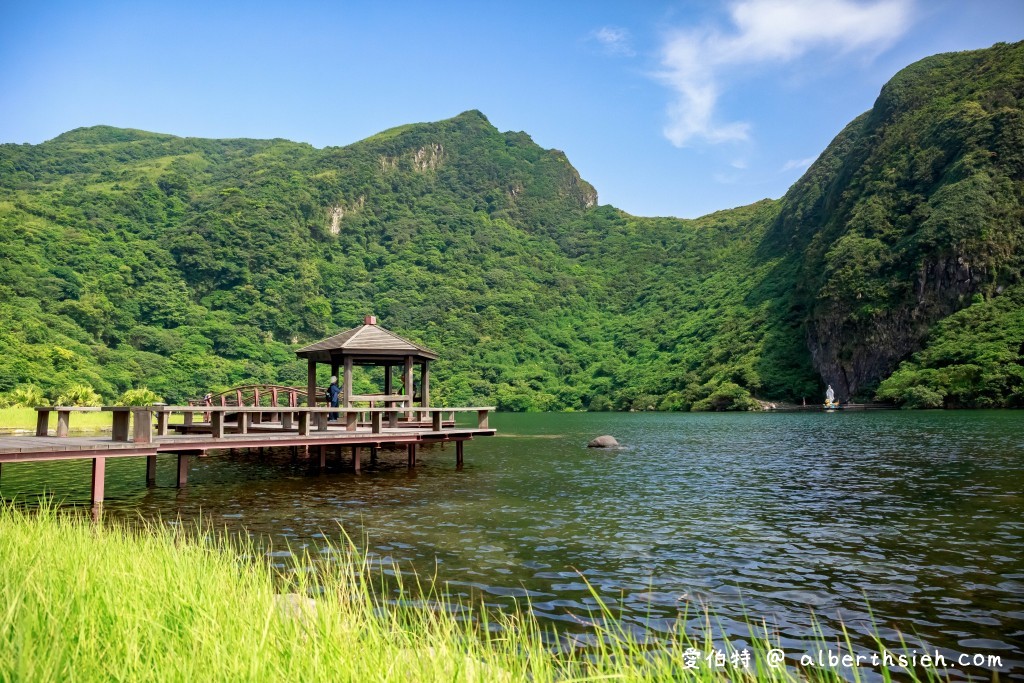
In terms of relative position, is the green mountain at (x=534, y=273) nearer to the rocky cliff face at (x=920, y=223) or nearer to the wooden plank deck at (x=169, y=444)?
the rocky cliff face at (x=920, y=223)

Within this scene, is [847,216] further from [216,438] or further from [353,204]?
[216,438]

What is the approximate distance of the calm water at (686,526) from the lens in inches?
319

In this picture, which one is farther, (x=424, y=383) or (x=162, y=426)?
(x=424, y=383)

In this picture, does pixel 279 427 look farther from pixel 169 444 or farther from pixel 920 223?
pixel 920 223

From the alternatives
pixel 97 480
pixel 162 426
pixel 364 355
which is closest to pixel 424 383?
pixel 364 355

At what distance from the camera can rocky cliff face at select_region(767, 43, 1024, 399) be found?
87875mm

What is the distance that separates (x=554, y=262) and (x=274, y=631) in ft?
505

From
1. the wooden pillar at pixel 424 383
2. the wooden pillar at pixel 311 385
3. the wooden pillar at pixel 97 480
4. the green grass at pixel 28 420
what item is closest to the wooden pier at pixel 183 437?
the wooden pillar at pixel 97 480

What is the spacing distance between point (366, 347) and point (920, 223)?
95265 mm

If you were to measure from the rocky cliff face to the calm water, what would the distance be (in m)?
70.6

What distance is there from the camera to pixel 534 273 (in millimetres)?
148000

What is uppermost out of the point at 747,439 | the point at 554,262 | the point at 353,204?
the point at 353,204

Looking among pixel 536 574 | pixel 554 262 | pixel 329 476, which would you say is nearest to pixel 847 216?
pixel 554 262

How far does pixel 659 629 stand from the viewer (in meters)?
7.45
